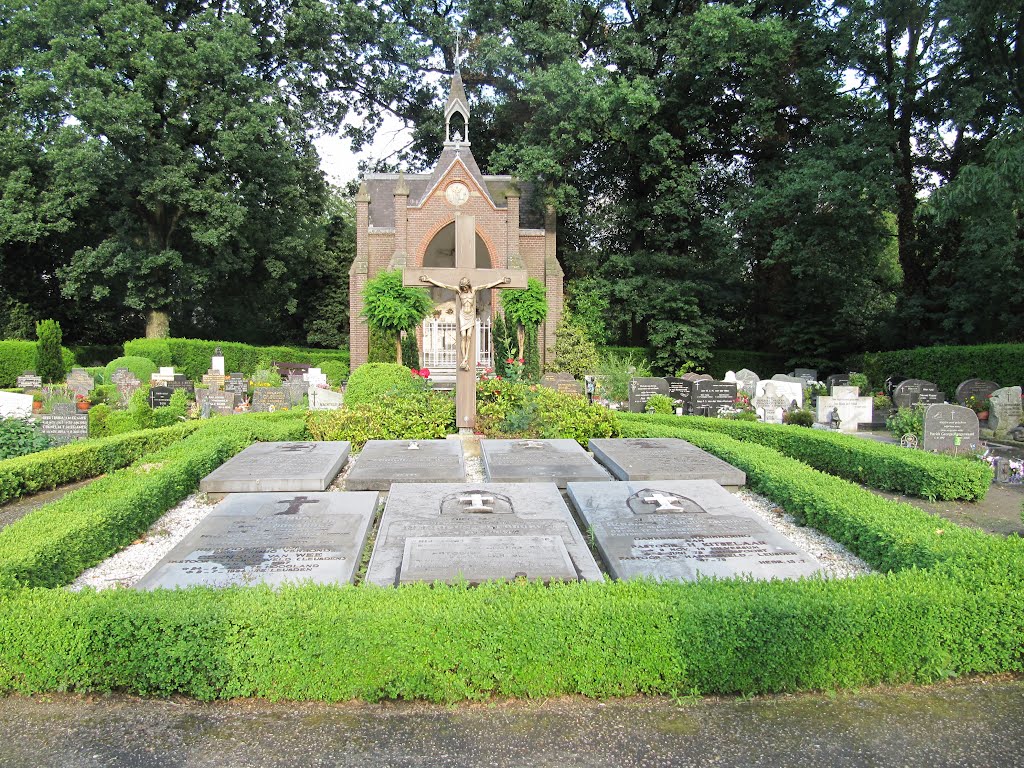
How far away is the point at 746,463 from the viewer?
27.3 ft

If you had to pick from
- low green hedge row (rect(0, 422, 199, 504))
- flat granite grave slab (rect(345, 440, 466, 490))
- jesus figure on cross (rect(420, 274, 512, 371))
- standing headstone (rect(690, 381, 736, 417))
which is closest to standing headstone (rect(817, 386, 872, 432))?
standing headstone (rect(690, 381, 736, 417))

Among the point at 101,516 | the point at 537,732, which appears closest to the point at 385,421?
the point at 101,516

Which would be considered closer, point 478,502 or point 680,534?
point 680,534

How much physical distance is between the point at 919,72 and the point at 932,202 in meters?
9.05

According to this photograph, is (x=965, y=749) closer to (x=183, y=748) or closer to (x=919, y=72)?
(x=183, y=748)

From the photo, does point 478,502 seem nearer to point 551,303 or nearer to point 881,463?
point 881,463

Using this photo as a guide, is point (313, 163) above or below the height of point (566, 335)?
above

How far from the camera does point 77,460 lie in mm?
8859

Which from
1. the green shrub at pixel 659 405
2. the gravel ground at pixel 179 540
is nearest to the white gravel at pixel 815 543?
the gravel ground at pixel 179 540

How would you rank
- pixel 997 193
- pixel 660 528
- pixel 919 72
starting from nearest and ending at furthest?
1. pixel 660 528
2. pixel 997 193
3. pixel 919 72

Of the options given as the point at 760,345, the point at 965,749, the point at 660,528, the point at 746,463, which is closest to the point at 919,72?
the point at 760,345

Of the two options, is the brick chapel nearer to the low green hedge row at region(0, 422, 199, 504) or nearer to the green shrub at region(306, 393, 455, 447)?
the green shrub at region(306, 393, 455, 447)

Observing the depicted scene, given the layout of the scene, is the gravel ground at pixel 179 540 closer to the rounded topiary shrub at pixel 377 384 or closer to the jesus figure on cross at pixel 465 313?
the jesus figure on cross at pixel 465 313

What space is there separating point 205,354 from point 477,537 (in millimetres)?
23624
